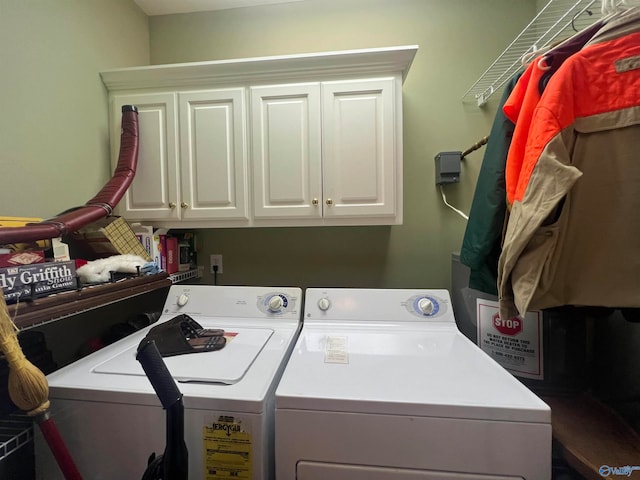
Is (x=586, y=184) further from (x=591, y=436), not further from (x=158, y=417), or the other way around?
(x=158, y=417)

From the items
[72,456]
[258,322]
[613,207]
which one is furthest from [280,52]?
[72,456]

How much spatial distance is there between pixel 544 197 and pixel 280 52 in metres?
1.66

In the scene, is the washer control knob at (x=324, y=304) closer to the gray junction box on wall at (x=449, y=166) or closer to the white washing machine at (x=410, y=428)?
the white washing machine at (x=410, y=428)

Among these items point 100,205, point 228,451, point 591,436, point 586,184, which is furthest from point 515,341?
point 100,205

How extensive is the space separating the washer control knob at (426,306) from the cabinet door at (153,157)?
1324mm

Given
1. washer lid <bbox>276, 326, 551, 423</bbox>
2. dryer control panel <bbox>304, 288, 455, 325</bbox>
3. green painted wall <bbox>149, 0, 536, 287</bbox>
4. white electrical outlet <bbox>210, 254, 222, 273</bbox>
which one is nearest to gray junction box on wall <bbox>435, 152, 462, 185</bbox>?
green painted wall <bbox>149, 0, 536, 287</bbox>

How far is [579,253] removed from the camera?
665 millimetres

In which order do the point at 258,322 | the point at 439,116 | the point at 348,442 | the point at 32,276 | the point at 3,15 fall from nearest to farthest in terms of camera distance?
the point at 348,442, the point at 32,276, the point at 3,15, the point at 258,322, the point at 439,116

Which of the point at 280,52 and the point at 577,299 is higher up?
the point at 280,52

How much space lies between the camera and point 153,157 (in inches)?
53.6

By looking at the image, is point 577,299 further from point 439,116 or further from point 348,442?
point 439,116

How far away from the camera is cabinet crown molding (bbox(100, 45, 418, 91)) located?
3.94ft

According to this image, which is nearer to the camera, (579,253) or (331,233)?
(579,253)

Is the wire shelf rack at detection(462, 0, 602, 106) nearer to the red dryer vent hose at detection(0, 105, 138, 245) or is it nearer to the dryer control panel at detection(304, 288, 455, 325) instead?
the dryer control panel at detection(304, 288, 455, 325)
